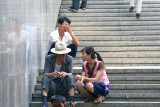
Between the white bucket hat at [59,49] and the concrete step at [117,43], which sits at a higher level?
the white bucket hat at [59,49]

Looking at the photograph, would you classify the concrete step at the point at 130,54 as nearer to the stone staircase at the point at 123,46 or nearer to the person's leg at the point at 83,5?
the stone staircase at the point at 123,46

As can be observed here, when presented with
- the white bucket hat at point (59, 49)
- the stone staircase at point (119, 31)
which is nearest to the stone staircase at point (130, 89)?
the white bucket hat at point (59, 49)

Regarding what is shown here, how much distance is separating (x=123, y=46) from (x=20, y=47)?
15.8 ft

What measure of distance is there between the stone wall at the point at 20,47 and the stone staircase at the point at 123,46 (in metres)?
0.50

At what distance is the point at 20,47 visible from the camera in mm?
8398

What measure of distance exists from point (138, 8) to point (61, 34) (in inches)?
199

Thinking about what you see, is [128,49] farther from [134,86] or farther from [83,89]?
[83,89]

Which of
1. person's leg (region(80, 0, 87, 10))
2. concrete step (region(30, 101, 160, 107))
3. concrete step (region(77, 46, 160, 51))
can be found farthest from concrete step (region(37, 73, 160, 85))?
person's leg (region(80, 0, 87, 10))

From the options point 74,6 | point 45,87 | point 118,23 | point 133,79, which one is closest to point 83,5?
point 74,6

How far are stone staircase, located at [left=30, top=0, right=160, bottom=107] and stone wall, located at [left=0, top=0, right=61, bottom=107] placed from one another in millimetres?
499

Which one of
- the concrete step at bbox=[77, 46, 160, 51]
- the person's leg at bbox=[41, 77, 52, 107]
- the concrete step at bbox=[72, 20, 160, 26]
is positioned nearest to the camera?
the person's leg at bbox=[41, 77, 52, 107]

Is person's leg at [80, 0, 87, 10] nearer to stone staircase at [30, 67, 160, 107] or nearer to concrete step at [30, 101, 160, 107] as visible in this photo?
stone staircase at [30, 67, 160, 107]

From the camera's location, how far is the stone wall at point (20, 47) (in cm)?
727

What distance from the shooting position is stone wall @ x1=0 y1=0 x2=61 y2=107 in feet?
23.9
